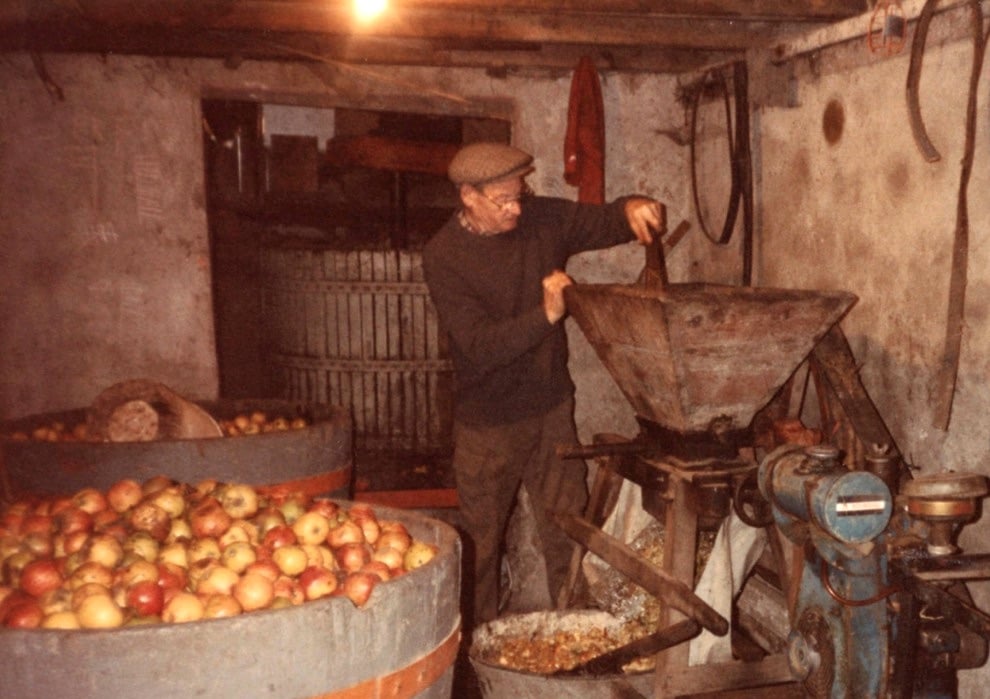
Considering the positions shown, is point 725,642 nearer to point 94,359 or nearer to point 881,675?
point 881,675

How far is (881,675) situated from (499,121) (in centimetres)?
588

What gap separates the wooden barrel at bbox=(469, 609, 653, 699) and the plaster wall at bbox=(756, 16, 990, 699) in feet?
4.75

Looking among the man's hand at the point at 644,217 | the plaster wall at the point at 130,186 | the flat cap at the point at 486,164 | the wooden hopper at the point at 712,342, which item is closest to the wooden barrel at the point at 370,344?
the plaster wall at the point at 130,186

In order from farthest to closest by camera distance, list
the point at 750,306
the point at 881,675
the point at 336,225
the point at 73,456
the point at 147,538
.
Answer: the point at 336,225, the point at 73,456, the point at 750,306, the point at 147,538, the point at 881,675

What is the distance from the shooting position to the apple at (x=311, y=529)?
3.19 metres

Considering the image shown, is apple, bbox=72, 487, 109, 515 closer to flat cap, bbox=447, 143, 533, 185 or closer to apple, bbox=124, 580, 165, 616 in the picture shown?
apple, bbox=124, 580, 165, 616

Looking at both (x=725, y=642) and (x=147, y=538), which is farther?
(x=725, y=642)

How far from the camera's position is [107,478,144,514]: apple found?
343cm

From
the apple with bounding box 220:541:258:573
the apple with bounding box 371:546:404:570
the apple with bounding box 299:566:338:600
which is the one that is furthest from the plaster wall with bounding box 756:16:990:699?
the apple with bounding box 220:541:258:573

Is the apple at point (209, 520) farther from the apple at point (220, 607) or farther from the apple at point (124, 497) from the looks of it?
the apple at point (220, 607)

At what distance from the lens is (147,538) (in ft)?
10.2

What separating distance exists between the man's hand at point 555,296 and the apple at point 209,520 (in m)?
1.70

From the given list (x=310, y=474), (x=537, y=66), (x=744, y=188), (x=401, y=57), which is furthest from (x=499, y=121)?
(x=310, y=474)

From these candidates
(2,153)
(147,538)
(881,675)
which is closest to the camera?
(881,675)
